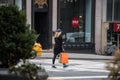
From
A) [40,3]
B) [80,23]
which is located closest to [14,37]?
[40,3]

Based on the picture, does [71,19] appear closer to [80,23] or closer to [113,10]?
[80,23]

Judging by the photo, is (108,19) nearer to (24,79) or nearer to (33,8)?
(33,8)

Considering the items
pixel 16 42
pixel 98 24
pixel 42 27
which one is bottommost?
pixel 42 27

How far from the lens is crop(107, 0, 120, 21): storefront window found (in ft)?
115

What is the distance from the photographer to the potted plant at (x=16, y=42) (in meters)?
10.6

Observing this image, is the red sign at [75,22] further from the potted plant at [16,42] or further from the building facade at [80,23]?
the potted plant at [16,42]

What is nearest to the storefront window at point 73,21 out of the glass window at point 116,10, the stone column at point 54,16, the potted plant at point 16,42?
the stone column at point 54,16

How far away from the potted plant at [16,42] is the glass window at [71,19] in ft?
75.5

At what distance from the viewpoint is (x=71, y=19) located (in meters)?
34.2

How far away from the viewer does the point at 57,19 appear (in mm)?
33562

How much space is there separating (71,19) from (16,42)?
23609mm

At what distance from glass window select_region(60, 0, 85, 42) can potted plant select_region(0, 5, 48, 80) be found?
2301 centimetres

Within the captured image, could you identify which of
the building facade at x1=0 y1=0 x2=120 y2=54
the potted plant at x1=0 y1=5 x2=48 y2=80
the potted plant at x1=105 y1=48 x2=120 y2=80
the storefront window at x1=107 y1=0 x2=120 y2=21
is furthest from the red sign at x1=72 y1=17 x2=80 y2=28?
the potted plant at x1=105 y1=48 x2=120 y2=80

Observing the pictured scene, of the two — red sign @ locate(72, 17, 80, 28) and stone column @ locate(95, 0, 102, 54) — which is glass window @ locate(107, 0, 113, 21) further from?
red sign @ locate(72, 17, 80, 28)
